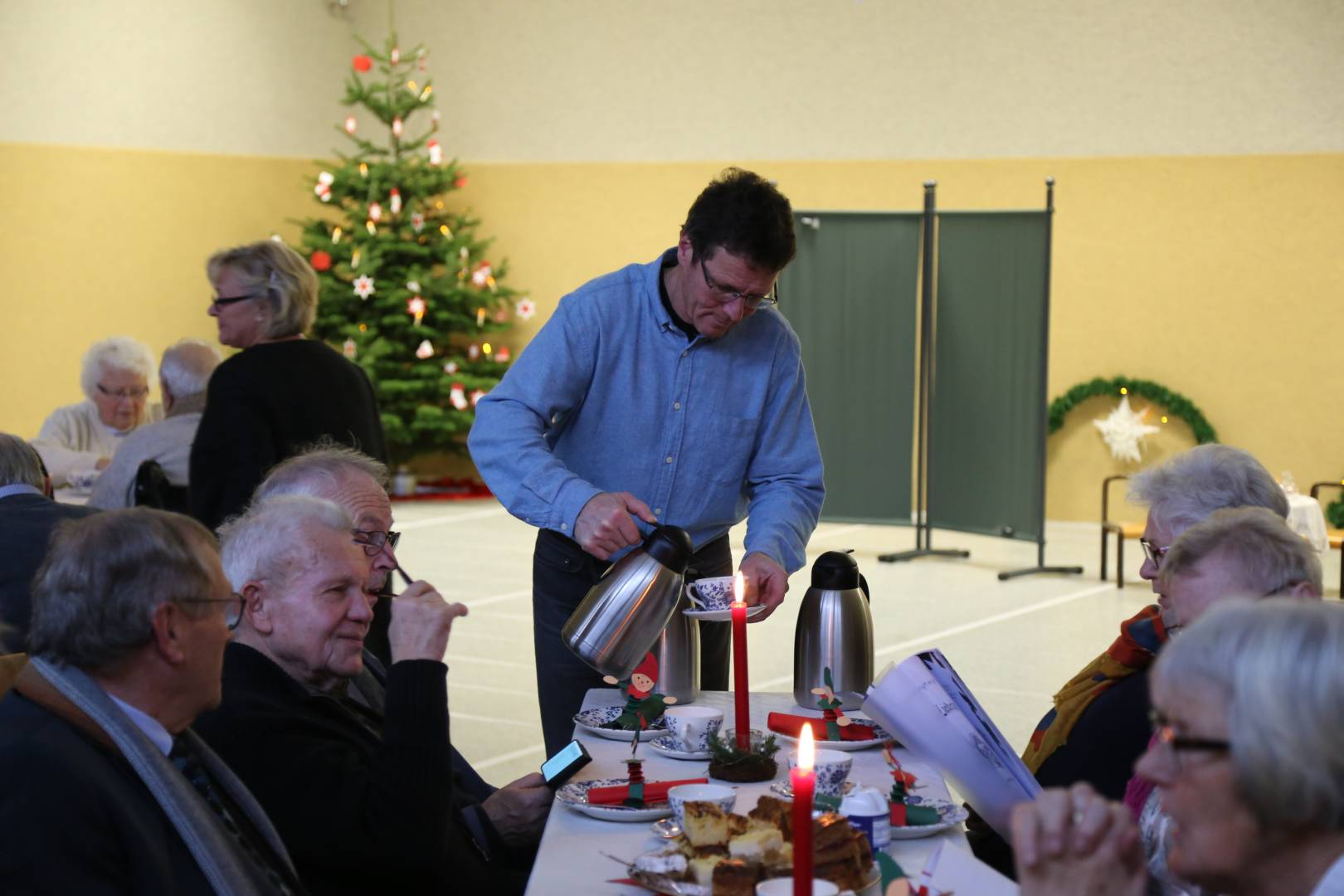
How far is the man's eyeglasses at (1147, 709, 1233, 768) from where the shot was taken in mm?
1175

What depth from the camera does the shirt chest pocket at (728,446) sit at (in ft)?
9.87

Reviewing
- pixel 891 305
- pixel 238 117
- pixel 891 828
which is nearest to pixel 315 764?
pixel 891 828

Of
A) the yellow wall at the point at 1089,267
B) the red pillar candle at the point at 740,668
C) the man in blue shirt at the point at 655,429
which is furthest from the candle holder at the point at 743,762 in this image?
the yellow wall at the point at 1089,267

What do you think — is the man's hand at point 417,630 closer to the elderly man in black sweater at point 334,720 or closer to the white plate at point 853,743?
the elderly man in black sweater at point 334,720

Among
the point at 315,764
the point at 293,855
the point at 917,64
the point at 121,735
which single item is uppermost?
the point at 917,64

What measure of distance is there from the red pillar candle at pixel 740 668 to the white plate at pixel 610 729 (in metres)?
0.23

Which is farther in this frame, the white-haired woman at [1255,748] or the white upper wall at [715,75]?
the white upper wall at [715,75]

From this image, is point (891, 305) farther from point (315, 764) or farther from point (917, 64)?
point (315, 764)

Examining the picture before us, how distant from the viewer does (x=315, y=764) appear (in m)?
1.98

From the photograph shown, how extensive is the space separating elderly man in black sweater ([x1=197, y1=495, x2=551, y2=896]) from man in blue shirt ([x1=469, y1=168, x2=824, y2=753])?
681mm

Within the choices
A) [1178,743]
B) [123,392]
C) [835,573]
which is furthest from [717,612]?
[123,392]

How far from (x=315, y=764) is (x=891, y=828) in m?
0.80

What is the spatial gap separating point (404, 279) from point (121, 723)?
9.80 m

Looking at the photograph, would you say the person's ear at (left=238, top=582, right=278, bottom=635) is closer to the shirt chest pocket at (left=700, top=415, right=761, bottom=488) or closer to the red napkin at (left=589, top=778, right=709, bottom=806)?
the red napkin at (left=589, top=778, right=709, bottom=806)
